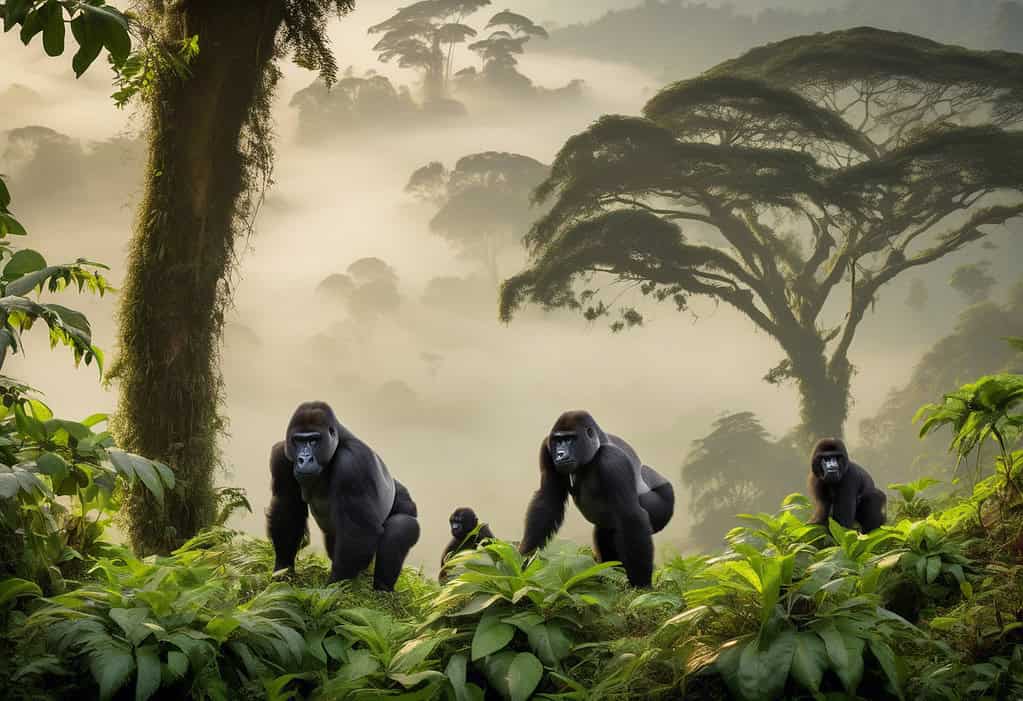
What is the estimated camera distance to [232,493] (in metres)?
6.13

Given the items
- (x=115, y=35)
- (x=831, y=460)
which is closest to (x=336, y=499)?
(x=115, y=35)

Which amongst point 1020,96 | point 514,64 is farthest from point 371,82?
point 1020,96


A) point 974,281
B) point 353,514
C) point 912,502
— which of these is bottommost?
point 353,514

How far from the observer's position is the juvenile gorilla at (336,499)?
430 cm

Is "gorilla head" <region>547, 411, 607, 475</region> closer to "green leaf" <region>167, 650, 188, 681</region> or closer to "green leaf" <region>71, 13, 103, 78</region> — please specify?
"green leaf" <region>167, 650, 188, 681</region>

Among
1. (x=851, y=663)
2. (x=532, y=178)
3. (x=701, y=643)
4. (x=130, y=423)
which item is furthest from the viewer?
(x=532, y=178)

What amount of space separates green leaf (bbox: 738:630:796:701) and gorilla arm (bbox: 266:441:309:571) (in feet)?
7.59

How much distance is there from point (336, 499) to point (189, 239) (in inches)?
94.6

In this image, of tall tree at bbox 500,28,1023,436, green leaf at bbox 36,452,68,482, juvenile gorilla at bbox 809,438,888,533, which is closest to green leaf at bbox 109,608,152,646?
green leaf at bbox 36,452,68,482

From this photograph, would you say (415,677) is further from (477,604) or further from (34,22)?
(34,22)

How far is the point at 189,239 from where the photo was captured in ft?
19.7

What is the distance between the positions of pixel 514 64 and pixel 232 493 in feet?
97.0

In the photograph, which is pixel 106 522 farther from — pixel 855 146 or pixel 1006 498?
pixel 855 146

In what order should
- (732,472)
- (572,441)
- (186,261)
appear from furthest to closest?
(732,472) → (186,261) → (572,441)
